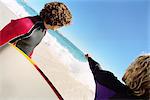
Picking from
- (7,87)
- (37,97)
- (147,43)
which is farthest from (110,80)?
(7,87)

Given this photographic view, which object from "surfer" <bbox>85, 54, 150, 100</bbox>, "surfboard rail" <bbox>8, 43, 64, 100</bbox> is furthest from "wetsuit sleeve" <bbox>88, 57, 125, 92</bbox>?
"surfboard rail" <bbox>8, 43, 64, 100</bbox>

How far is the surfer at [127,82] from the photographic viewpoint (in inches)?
68.6

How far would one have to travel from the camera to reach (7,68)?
1875 mm

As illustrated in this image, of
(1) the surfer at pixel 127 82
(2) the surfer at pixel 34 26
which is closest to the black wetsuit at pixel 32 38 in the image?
(2) the surfer at pixel 34 26

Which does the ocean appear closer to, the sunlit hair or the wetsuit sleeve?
the wetsuit sleeve

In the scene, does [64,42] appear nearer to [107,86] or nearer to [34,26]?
[34,26]

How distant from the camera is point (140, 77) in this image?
1735 millimetres

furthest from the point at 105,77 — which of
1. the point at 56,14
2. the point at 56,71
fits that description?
the point at 56,14

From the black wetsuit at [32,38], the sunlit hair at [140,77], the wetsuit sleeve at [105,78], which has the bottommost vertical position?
the sunlit hair at [140,77]

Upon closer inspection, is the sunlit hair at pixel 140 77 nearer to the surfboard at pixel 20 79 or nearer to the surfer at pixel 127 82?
the surfer at pixel 127 82

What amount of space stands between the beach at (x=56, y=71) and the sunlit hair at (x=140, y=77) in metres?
0.22

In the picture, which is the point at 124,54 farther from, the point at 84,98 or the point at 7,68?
the point at 7,68

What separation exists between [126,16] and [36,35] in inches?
19.4

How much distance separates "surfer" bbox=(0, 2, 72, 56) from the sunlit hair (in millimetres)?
426
